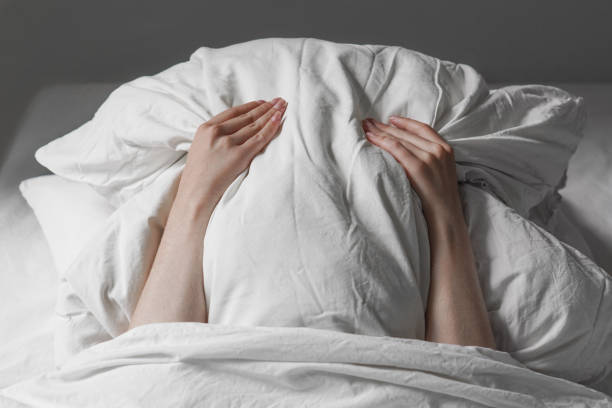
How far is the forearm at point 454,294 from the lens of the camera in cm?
Result: 96

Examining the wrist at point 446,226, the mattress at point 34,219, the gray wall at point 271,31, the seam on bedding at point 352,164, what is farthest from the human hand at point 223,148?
the gray wall at point 271,31

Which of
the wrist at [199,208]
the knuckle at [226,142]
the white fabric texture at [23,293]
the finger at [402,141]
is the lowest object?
the white fabric texture at [23,293]

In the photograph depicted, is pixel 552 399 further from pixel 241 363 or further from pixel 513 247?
pixel 241 363

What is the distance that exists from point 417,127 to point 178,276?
341 mm

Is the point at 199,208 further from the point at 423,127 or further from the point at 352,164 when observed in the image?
the point at 423,127

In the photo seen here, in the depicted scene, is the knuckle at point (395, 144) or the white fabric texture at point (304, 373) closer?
the white fabric texture at point (304, 373)

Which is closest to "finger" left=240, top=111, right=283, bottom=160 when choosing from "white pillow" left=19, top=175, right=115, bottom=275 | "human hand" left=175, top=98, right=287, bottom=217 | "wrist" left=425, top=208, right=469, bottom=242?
"human hand" left=175, top=98, right=287, bottom=217

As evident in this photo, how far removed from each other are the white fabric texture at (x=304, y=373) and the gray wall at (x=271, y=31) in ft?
3.42

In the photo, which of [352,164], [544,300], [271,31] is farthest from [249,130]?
[271,31]

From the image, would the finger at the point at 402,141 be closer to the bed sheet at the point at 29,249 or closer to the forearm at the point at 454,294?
the forearm at the point at 454,294

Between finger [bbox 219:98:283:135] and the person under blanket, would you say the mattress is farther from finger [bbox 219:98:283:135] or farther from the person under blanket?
finger [bbox 219:98:283:135]

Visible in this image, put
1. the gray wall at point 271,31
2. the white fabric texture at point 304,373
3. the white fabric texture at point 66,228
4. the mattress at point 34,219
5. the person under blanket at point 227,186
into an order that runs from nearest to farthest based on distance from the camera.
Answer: the white fabric texture at point 304,373, the person under blanket at point 227,186, the white fabric texture at point 66,228, the mattress at point 34,219, the gray wall at point 271,31

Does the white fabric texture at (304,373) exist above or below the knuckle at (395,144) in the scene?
below

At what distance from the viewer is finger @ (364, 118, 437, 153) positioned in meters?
1.07
